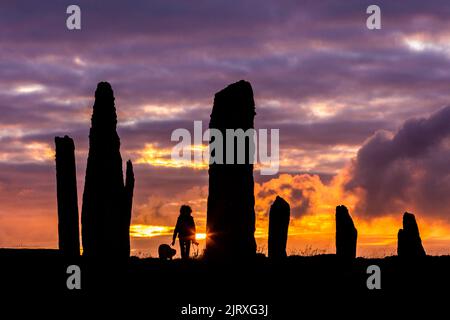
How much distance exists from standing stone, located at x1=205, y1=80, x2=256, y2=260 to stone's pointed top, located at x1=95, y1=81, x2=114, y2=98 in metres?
3.43

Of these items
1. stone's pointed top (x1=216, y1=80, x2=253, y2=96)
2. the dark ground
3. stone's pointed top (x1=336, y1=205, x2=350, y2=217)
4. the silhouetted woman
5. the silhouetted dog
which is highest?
stone's pointed top (x1=216, y1=80, x2=253, y2=96)

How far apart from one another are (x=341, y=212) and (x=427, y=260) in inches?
135

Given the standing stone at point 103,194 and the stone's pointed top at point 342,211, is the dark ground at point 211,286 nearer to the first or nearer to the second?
the standing stone at point 103,194

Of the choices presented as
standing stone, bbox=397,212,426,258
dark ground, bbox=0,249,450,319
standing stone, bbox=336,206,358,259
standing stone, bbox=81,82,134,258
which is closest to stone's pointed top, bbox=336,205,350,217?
standing stone, bbox=336,206,358,259

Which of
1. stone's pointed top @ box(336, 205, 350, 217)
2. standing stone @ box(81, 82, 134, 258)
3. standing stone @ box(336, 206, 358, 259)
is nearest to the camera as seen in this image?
standing stone @ box(81, 82, 134, 258)

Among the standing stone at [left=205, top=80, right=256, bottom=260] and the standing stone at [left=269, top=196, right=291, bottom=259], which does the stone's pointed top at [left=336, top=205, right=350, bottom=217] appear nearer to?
the standing stone at [left=269, top=196, right=291, bottom=259]

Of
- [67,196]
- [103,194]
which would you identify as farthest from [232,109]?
[67,196]

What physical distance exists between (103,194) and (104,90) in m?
3.14

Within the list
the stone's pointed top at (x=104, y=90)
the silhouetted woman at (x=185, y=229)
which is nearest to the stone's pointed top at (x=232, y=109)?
the stone's pointed top at (x=104, y=90)

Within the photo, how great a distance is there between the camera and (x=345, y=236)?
29.1 metres

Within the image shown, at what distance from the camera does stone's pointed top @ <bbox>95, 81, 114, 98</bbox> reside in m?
25.4

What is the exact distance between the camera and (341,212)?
1166 inches
